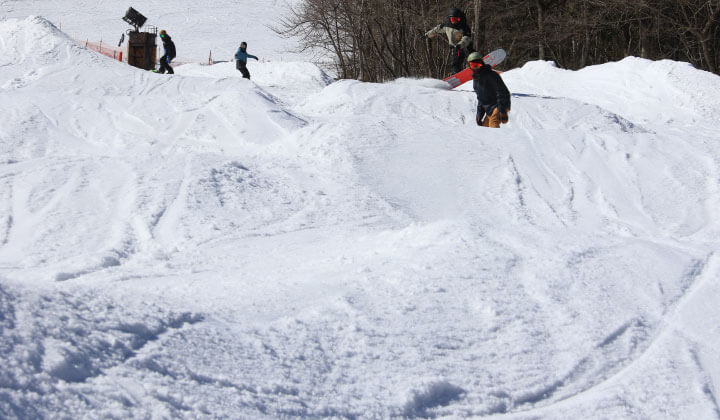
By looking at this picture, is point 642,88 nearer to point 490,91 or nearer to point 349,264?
point 490,91

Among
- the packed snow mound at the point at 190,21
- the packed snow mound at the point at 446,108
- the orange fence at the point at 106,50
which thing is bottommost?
the packed snow mound at the point at 446,108

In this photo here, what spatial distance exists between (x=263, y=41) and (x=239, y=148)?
40438 mm

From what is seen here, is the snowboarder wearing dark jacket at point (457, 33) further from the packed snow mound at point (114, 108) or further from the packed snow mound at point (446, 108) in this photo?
the packed snow mound at point (114, 108)

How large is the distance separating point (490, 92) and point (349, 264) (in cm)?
567

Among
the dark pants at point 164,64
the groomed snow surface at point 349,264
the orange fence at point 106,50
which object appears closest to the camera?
the groomed snow surface at point 349,264

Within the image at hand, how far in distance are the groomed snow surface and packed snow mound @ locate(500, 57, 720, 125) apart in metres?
1.51

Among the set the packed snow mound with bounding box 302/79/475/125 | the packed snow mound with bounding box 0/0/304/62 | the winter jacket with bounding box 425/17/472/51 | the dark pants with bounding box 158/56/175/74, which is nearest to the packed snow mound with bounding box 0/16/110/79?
the dark pants with bounding box 158/56/175/74

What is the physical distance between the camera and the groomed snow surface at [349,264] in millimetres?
2811

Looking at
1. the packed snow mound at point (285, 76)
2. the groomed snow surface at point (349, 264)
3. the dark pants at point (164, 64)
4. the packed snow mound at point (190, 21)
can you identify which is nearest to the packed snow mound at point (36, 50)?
the dark pants at point (164, 64)

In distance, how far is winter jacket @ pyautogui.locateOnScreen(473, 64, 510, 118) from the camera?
933 cm

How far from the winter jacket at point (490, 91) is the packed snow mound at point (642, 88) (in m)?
4.94

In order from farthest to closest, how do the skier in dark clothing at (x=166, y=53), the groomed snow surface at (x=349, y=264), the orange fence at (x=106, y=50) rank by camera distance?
the orange fence at (x=106, y=50) < the skier in dark clothing at (x=166, y=53) < the groomed snow surface at (x=349, y=264)

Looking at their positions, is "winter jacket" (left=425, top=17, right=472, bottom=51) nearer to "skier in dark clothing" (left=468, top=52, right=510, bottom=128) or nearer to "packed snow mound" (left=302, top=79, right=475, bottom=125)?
"packed snow mound" (left=302, top=79, right=475, bottom=125)

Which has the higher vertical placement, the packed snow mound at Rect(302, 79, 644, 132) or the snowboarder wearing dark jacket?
the snowboarder wearing dark jacket
